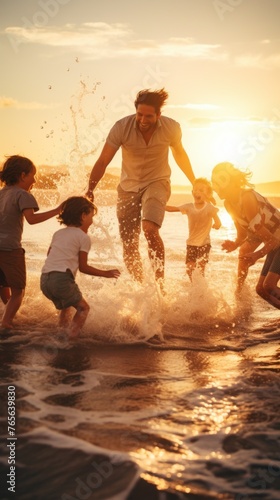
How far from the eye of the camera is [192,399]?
3828 millimetres

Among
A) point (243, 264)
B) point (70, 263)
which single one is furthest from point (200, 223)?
point (70, 263)

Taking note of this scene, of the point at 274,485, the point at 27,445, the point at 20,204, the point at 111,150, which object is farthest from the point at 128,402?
the point at 111,150

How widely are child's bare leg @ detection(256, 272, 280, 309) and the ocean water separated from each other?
0.97 feet

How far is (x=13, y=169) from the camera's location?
19.1 feet

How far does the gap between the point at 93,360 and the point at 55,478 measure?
6.63 feet

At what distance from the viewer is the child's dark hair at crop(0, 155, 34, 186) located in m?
5.82

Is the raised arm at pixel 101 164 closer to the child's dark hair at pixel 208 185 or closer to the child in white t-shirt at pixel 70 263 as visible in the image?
the child in white t-shirt at pixel 70 263

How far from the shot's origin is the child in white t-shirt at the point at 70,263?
5512 millimetres

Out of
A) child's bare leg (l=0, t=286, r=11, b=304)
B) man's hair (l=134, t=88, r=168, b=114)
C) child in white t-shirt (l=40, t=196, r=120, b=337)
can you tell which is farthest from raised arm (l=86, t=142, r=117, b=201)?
child's bare leg (l=0, t=286, r=11, b=304)

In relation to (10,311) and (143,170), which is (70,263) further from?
(143,170)

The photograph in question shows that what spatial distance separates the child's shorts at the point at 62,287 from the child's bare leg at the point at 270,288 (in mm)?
1970

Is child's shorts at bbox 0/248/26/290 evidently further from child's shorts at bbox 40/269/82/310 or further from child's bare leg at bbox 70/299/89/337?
child's bare leg at bbox 70/299/89/337

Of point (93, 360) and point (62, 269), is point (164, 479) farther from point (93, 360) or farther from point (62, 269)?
point (62, 269)

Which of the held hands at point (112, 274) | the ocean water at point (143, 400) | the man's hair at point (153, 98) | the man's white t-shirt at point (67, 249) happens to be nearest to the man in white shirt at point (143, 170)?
the man's hair at point (153, 98)
